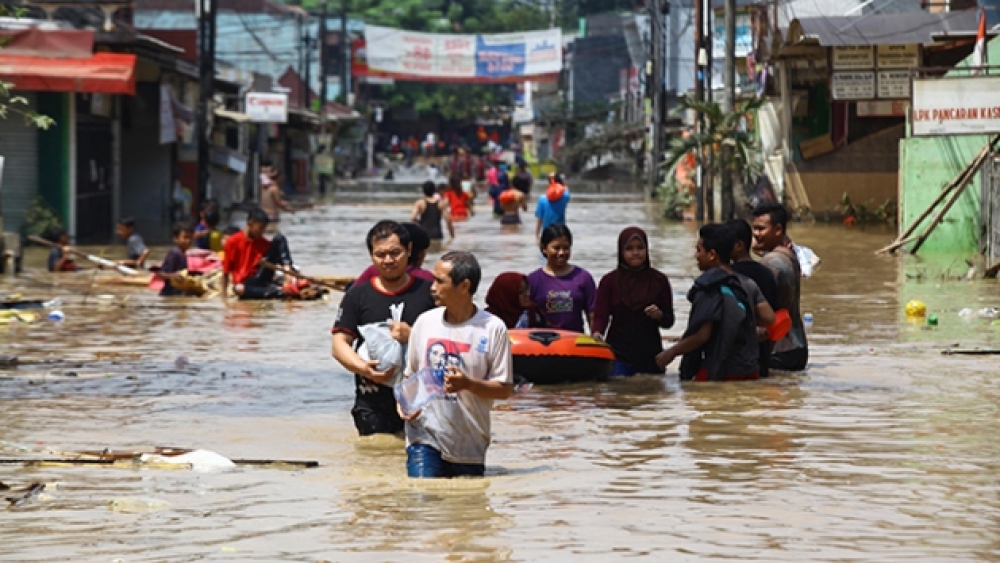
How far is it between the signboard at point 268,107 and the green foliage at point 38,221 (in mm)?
19708

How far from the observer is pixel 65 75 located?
92.6 ft

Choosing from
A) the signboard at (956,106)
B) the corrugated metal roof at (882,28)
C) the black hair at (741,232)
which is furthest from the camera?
the corrugated metal roof at (882,28)

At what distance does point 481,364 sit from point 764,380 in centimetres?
513

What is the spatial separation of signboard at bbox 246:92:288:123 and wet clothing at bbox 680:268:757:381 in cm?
3828

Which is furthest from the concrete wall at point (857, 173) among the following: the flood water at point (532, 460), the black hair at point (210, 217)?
the flood water at point (532, 460)

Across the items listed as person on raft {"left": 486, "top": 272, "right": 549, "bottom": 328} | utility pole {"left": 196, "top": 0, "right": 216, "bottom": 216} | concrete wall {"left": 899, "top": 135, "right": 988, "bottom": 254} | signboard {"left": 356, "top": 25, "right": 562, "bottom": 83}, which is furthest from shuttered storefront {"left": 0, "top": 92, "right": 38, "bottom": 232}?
signboard {"left": 356, "top": 25, "right": 562, "bottom": 83}

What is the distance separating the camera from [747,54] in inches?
1829

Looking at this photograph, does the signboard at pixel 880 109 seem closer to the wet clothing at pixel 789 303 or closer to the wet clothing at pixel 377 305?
the wet clothing at pixel 789 303

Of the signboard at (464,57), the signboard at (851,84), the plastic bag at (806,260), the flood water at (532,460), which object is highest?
the signboard at (464,57)

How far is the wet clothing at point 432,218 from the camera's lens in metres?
31.8

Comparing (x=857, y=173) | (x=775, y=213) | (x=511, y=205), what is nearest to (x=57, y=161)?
(x=511, y=205)

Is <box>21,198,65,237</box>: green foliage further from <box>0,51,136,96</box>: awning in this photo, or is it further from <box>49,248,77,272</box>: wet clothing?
<box>49,248,77,272</box>: wet clothing

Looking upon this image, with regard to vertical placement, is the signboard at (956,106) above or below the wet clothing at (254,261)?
above

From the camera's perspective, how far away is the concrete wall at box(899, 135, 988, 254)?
26141mm
